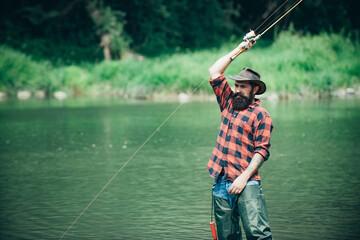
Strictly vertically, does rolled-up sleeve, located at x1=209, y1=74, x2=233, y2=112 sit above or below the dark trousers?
above

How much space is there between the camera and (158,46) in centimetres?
4719

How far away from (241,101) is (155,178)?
5363 mm

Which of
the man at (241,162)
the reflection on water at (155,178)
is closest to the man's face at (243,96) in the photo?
the man at (241,162)

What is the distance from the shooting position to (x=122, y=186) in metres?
9.74

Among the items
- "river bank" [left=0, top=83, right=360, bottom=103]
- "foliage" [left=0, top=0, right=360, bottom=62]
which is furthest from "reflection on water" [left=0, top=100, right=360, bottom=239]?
"foliage" [left=0, top=0, right=360, bottom=62]

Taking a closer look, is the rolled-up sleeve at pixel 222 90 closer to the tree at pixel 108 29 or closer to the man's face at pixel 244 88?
the man's face at pixel 244 88

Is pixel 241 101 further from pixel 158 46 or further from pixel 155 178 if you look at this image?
pixel 158 46

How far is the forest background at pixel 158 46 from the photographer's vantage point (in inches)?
1190

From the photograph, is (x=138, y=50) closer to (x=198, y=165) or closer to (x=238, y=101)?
(x=198, y=165)

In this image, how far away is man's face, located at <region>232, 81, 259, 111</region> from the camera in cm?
507

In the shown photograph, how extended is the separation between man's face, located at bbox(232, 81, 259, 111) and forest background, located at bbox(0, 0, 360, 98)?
68.1 feet

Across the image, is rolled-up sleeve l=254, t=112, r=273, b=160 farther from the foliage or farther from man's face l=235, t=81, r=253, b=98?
the foliage

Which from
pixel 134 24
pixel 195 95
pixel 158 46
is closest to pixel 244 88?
pixel 195 95

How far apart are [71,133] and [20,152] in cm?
326
